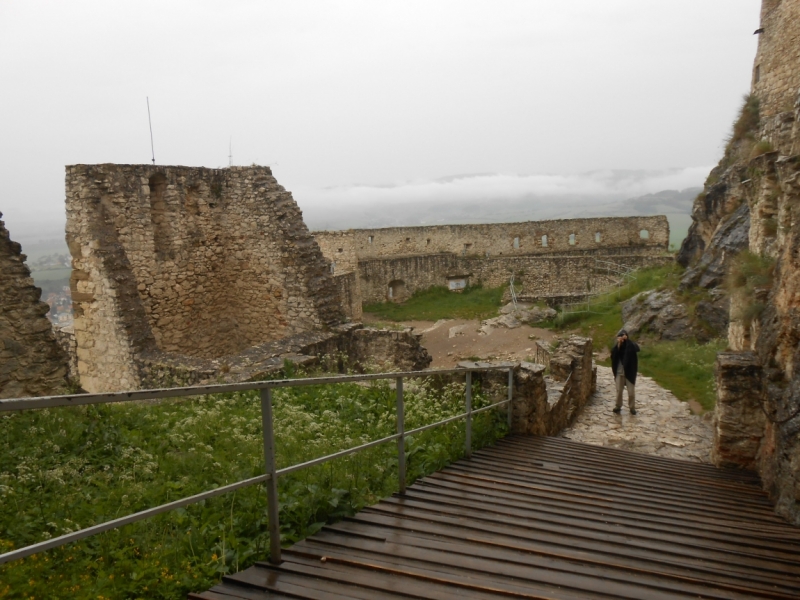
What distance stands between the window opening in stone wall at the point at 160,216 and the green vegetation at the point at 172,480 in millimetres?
5018

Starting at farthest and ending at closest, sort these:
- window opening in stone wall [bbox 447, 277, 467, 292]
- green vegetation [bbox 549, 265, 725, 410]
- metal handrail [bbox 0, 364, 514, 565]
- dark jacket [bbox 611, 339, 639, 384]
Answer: window opening in stone wall [bbox 447, 277, 467, 292]
green vegetation [bbox 549, 265, 725, 410]
dark jacket [bbox 611, 339, 639, 384]
metal handrail [bbox 0, 364, 514, 565]

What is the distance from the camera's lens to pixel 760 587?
345 cm

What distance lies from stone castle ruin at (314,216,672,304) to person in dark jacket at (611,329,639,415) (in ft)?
47.1

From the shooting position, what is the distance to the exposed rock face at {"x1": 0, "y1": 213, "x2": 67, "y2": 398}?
6.82 metres

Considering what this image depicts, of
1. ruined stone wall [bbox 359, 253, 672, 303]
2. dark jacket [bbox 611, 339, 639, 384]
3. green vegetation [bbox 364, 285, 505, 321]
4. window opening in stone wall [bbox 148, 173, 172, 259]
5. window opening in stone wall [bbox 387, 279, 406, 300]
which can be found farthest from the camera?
window opening in stone wall [bbox 387, 279, 406, 300]

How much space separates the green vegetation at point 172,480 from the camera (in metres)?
3.05

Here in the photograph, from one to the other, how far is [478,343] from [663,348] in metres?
6.67

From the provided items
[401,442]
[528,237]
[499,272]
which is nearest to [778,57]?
[499,272]

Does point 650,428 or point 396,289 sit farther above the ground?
point 396,289

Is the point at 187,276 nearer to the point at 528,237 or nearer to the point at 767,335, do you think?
the point at 767,335

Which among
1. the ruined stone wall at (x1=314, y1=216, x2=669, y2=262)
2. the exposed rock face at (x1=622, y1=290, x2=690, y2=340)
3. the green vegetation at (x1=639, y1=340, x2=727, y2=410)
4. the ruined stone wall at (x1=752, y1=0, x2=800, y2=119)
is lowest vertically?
the green vegetation at (x1=639, y1=340, x2=727, y2=410)

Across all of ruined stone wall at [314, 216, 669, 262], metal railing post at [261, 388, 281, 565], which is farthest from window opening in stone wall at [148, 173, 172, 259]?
ruined stone wall at [314, 216, 669, 262]

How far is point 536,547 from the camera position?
3.68 meters

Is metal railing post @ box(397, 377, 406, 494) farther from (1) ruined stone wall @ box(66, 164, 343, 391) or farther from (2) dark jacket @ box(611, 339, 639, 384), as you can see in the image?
(2) dark jacket @ box(611, 339, 639, 384)
